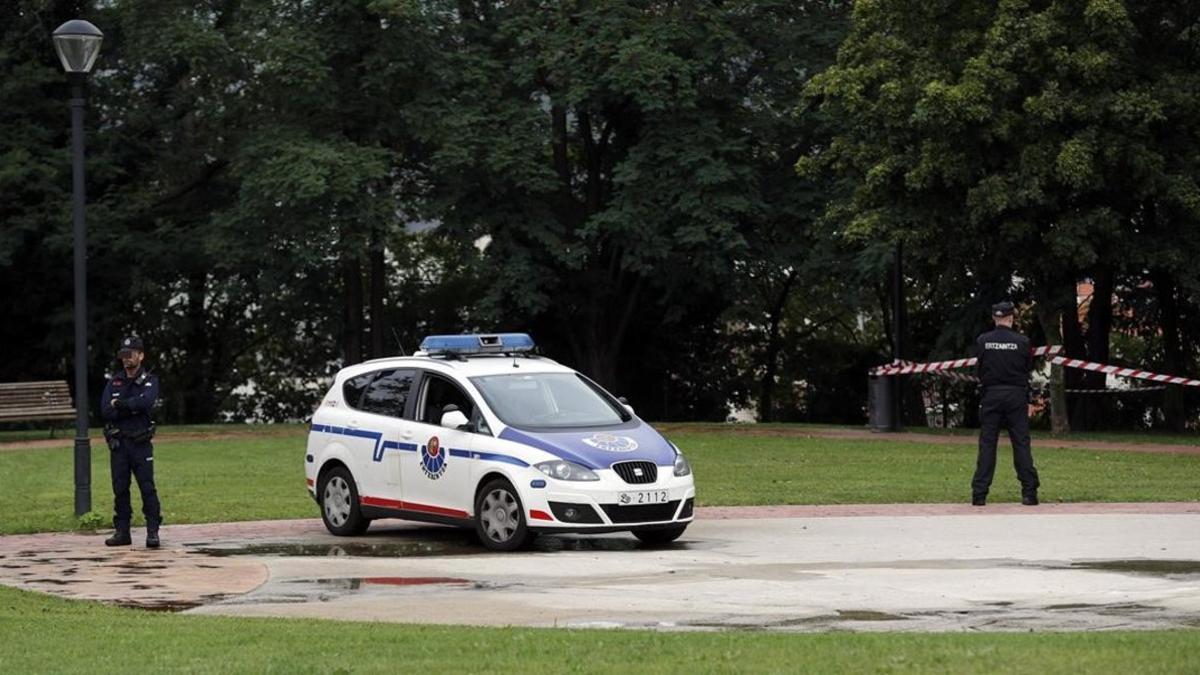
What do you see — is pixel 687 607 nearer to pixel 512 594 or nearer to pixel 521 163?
pixel 512 594

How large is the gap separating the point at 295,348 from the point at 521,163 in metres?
14.0

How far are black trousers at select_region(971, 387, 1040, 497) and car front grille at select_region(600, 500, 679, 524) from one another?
4.71 metres

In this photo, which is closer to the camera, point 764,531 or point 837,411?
point 764,531

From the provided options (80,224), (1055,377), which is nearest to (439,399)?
(80,224)

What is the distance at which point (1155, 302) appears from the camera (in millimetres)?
45844

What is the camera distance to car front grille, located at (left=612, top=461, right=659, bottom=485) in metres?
17.5

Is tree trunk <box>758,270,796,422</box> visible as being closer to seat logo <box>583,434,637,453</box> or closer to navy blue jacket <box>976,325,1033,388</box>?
navy blue jacket <box>976,325,1033,388</box>

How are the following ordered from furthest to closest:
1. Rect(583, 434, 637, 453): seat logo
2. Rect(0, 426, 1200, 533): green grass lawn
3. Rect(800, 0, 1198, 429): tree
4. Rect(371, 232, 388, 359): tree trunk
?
Rect(371, 232, 388, 359): tree trunk
Rect(800, 0, 1198, 429): tree
Rect(0, 426, 1200, 533): green grass lawn
Rect(583, 434, 637, 453): seat logo

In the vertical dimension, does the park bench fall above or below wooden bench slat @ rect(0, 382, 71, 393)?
below

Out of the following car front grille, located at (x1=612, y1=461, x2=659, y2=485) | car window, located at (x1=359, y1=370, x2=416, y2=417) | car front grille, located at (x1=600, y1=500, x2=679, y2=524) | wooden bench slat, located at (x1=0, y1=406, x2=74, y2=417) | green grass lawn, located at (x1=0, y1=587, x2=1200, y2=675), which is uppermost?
car window, located at (x1=359, y1=370, x2=416, y2=417)

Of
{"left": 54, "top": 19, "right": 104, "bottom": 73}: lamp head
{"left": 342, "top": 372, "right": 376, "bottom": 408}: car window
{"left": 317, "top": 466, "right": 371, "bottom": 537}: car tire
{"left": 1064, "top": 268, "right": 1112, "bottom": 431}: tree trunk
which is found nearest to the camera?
{"left": 317, "top": 466, "right": 371, "bottom": 537}: car tire

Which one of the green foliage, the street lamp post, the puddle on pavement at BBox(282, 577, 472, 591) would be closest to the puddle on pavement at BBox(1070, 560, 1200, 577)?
the puddle on pavement at BBox(282, 577, 472, 591)

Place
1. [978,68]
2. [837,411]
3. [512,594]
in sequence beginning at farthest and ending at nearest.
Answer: [837,411], [978,68], [512,594]

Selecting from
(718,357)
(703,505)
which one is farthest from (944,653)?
(718,357)
